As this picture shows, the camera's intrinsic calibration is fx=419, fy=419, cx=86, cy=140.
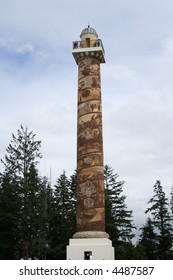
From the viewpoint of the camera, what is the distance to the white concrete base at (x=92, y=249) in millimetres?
22020

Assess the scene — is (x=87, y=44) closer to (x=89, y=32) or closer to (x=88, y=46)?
(x=88, y=46)

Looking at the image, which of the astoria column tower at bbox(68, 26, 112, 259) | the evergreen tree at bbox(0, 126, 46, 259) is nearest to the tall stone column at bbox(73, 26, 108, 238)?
the astoria column tower at bbox(68, 26, 112, 259)

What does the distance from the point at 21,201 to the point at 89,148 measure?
10200 mm

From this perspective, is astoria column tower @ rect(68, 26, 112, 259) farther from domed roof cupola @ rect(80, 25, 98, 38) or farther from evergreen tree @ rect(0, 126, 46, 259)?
evergreen tree @ rect(0, 126, 46, 259)

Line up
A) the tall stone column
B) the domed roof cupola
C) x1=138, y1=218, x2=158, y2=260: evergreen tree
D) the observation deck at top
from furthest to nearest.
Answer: x1=138, y1=218, x2=158, y2=260: evergreen tree → the domed roof cupola → the observation deck at top → the tall stone column

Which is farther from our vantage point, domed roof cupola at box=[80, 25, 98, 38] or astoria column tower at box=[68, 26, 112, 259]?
domed roof cupola at box=[80, 25, 98, 38]

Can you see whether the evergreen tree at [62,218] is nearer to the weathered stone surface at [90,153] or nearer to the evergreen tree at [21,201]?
the evergreen tree at [21,201]

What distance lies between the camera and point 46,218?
32844 millimetres

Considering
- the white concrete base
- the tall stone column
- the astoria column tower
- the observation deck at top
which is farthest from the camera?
the observation deck at top

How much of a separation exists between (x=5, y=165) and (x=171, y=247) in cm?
1662

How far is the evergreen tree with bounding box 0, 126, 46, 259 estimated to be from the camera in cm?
3080
